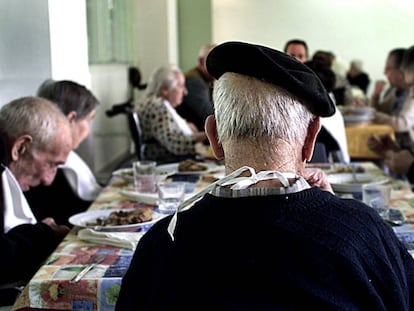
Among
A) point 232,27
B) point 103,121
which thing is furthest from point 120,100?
point 232,27

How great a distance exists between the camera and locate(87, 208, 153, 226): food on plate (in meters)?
1.86

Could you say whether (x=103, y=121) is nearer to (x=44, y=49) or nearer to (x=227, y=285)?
(x=44, y=49)

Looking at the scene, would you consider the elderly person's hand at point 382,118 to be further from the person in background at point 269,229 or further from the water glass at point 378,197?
the person in background at point 269,229

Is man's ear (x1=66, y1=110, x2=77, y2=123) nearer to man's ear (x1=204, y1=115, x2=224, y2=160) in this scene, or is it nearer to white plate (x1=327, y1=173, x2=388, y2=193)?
white plate (x1=327, y1=173, x2=388, y2=193)

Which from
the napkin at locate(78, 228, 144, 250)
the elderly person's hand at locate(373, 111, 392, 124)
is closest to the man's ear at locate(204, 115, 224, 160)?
the napkin at locate(78, 228, 144, 250)

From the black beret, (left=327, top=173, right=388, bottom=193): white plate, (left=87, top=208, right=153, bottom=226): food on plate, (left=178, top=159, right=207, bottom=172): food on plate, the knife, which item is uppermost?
the black beret

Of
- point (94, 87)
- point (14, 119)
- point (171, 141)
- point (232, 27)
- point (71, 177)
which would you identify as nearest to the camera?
point (14, 119)

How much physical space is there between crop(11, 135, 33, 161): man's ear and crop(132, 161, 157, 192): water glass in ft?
1.56

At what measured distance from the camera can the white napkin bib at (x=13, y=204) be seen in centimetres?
196

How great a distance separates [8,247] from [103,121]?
4422 mm

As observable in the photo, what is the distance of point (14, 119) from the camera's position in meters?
2.08

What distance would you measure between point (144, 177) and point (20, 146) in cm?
50

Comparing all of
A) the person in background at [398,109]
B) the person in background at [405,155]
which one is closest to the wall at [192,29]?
the person in background at [398,109]

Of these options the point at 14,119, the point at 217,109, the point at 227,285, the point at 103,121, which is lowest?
the point at 103,121
